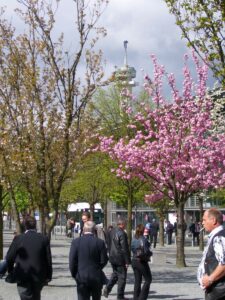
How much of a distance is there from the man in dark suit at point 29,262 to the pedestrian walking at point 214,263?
3243 mm

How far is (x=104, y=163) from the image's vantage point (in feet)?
122

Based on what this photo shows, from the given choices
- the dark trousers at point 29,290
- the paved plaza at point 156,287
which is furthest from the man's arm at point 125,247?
the dark trousers at point 29,290

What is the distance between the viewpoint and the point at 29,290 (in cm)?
961

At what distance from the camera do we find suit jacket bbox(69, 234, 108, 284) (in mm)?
9680

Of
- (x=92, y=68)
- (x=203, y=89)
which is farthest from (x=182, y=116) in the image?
(x=92, y=68)

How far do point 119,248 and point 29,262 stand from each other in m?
4.70

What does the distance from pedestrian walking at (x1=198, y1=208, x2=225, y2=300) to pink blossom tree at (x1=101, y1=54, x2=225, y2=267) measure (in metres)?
17.9

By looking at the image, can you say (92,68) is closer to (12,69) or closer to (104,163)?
(12,69)

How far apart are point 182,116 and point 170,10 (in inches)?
504

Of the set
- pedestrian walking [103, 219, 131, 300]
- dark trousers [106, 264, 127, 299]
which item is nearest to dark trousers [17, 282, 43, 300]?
pedestrian walking [103, 219, 131, 300]

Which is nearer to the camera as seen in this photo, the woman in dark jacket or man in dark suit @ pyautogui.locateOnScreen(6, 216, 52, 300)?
man in dark suit @ pyautogui.locateOnScreen(6, 216, 52, 300)

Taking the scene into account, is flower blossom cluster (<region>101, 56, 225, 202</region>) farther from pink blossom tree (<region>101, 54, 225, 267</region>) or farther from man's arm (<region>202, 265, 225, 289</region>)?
man's arm (<region>202, 265, 225, 289</region>)

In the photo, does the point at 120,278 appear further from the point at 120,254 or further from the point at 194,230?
the point at 194,230

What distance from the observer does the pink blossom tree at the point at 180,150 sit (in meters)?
25.4
